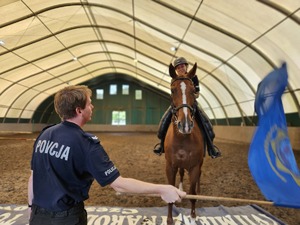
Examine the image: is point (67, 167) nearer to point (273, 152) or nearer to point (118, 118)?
point (273, 152)

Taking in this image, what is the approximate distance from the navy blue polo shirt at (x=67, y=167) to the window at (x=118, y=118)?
128 feet

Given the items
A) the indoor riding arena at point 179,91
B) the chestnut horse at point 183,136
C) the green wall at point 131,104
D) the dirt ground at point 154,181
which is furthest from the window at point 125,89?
the chestnut horse at point 183,136

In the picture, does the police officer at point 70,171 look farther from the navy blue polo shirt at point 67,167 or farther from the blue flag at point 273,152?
the blue flag at point 273,152

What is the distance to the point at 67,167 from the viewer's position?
2.08 m

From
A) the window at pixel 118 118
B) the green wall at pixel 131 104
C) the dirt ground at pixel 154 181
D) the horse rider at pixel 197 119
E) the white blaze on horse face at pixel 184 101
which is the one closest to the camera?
the white blaze on horse face at pixel 184 101

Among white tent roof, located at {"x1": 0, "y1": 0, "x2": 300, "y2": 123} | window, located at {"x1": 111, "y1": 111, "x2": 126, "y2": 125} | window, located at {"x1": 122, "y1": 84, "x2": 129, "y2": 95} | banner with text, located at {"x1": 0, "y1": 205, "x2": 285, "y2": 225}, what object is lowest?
banner with text, located at {"x1": 0, "y1": 205, "x2": 285, "y2": 225}

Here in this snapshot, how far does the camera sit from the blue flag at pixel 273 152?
2703 mm

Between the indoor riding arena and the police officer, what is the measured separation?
0.14 feet

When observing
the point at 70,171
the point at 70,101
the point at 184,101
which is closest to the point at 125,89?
the point at 184,101

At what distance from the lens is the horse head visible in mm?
4008

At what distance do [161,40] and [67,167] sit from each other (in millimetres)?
17048

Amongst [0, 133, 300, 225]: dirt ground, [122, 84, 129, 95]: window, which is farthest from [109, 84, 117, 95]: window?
[0, 133, 300, 225]: dirt ground

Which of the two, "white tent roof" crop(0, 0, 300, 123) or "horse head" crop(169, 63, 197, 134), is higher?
"white tent roof" crop(0, 0, 300, 123)

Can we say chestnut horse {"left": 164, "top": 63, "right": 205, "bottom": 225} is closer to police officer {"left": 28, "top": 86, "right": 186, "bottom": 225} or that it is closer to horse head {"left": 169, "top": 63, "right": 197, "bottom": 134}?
horse head {"left": 169, "top": 63, "right": 197, "bottom": 134}
